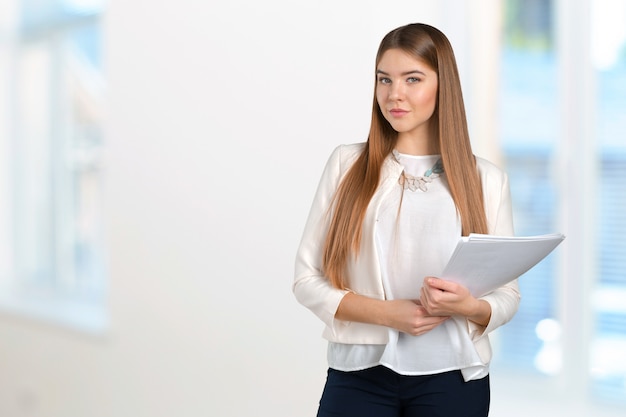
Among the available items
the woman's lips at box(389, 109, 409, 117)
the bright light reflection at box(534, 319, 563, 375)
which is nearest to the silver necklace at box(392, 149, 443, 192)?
the woman's lips at box(389, 109, 409, 117)

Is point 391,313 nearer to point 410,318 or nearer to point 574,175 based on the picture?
point 410,318

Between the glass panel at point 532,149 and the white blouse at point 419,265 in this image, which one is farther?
the glass panel at point 532,149

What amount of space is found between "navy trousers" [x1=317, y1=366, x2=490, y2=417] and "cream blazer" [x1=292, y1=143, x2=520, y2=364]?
6 cm

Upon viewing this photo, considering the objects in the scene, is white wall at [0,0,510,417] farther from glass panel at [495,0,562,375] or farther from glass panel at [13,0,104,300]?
glass panel at [13,0,104,300]

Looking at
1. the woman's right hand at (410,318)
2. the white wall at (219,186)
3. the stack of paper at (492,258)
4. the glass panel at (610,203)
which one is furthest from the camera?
the white wall at (219,186)

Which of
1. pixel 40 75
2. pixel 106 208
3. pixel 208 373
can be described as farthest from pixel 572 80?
pixel 40 75

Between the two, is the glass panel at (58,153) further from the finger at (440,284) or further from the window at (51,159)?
the finger at (440,284)

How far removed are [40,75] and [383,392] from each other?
3.48m

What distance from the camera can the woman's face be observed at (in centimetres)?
162

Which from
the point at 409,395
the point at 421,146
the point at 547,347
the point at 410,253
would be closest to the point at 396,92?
the point at 421,146

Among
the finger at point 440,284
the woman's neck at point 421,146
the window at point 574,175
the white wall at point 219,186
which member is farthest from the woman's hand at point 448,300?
the white wall at point 219,186

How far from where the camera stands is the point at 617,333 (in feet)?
8.54

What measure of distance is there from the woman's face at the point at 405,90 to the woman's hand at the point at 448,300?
0.30 metres

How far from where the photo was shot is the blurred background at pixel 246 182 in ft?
8.55
